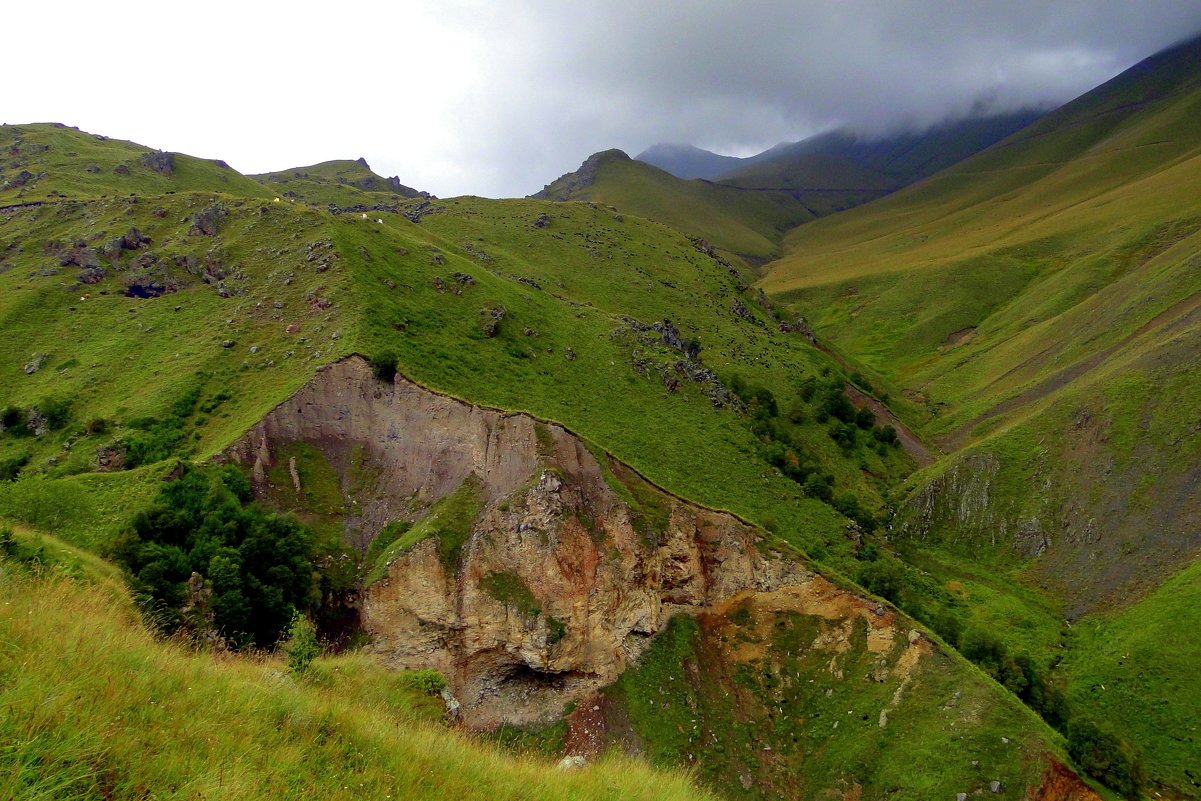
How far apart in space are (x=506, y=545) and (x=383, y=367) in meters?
14.2

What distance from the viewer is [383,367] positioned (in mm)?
36344

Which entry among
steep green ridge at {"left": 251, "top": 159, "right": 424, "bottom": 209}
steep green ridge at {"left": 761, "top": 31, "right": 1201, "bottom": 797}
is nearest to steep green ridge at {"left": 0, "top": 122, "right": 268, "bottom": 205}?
steep green ridge at {"left": 251, "top": 159, "right": 424, "bottom": 209}

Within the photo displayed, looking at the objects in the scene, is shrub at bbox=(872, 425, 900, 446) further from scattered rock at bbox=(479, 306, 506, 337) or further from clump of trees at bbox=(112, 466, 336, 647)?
clump of trees at bbox=(112, 466, 336, 647)

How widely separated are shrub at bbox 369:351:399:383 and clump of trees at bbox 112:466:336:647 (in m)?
9.26

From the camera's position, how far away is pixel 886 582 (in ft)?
123

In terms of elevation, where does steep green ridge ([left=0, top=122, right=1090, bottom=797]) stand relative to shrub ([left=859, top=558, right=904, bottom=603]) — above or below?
above

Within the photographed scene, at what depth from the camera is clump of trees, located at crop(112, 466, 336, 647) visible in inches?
932

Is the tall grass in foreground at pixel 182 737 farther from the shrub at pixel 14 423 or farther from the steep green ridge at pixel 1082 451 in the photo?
the shrub at pixel 14 423

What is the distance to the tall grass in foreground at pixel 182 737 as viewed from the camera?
4.54 meters

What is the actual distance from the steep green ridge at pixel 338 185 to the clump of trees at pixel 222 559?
79312 mm

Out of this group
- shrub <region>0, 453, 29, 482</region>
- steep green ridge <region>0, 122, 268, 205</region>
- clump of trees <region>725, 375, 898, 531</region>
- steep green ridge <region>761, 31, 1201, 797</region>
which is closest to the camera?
shrub <region>0, 453, 29, 482</region>

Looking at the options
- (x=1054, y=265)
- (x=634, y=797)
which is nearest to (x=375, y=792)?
(x=634, y=797)

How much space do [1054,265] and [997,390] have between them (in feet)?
217

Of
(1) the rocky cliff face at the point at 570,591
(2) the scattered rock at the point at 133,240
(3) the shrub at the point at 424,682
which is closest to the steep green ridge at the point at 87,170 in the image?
(2) the scattered rock at the point at 133,240
